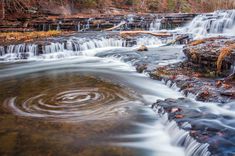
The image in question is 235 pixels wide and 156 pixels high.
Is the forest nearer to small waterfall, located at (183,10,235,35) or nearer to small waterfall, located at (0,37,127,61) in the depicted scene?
small waterfall, located at (0,37,127,61)

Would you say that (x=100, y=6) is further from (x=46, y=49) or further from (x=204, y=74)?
(x=204, y=74)

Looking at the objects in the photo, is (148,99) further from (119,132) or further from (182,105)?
(119,132)

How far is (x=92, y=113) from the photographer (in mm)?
5930

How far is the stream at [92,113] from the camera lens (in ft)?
15.1

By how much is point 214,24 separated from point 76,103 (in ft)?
44.4

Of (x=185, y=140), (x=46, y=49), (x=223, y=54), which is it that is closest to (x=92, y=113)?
(x=185, y=140)

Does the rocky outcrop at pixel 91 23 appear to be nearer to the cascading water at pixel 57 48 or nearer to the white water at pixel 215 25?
the white water at pixel 215 25

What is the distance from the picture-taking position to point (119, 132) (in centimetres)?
511

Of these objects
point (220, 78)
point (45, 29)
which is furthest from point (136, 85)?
point (45, 29)

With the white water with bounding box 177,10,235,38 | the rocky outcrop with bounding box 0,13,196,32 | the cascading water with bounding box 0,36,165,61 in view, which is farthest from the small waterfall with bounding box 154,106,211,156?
the rocky outcrop with bounding box 0,13,196,32

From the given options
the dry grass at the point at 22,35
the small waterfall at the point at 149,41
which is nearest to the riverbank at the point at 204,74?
the small waterfall at the point at 149,41

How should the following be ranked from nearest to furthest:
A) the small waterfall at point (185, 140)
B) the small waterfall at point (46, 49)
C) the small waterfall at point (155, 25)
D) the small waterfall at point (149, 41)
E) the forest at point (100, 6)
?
the small waterfall at point (185, 140) < the small waterfall at point (46, 49) < the small waterfall at point (149, 41) < the small waterfall at point (155, 25) < the forest at point (100, 6)

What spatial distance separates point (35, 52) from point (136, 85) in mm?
7658

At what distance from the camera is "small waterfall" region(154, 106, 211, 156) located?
13.2 feet
